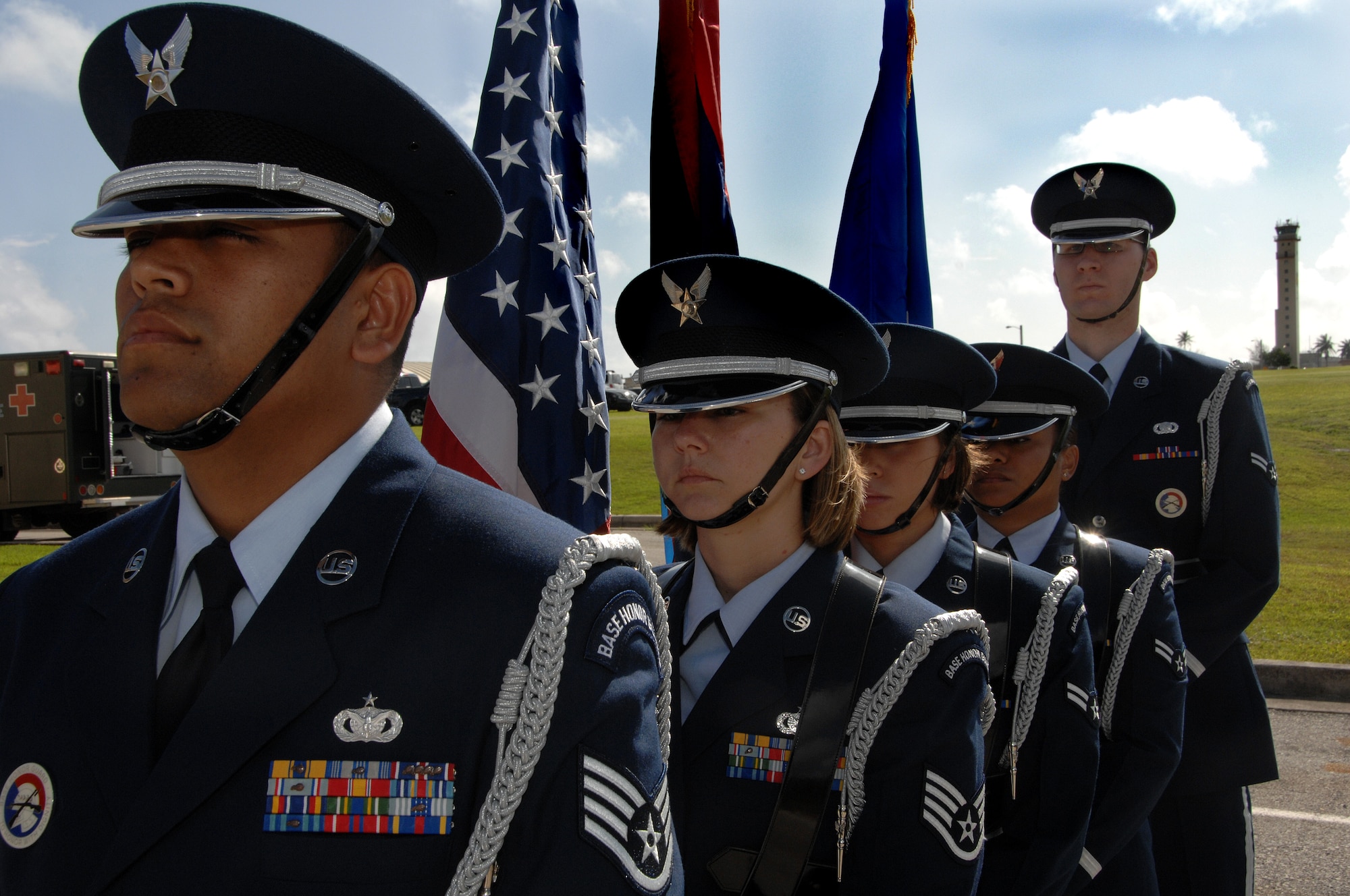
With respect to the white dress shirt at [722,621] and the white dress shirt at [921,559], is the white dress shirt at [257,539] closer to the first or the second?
the white dress shirt at [722,621]

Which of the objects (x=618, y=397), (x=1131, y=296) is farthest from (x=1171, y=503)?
→ (x=618, y=397)

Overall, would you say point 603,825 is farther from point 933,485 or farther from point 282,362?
point 933,485

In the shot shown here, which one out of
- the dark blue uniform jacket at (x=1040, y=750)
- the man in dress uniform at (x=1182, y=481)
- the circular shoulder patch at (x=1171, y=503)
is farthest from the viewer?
the circular shoulder patch at (x=1171, y=503)

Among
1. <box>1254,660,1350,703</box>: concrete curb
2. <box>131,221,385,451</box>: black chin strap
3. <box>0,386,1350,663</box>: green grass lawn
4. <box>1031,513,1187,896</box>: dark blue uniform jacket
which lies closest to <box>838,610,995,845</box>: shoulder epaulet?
<box>1031,513,1187,896</box>: dark blue uniform jacket

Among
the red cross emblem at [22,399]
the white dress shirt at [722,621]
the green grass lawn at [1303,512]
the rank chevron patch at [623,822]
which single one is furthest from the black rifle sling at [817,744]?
the red cross emblem at [22,399]

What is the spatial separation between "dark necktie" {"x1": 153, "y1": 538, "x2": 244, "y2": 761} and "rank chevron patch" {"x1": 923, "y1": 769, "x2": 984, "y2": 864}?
1.39m

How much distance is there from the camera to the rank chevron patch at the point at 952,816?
6.35 ft

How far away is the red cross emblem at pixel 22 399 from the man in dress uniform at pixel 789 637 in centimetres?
1628

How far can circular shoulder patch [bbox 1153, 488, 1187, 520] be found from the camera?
3783mm

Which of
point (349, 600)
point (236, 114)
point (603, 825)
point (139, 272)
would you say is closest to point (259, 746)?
point (349, 600)

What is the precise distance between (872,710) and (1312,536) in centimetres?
1467

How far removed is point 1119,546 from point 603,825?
8.56 feet

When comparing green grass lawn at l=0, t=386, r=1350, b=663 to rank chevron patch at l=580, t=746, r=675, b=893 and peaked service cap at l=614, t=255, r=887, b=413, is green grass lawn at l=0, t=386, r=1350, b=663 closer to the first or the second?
peaked service cap at l=614, t=255, r=887, b=413

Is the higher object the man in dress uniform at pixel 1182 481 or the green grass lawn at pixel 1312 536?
the man in dress uniform at pixel 1182 481
